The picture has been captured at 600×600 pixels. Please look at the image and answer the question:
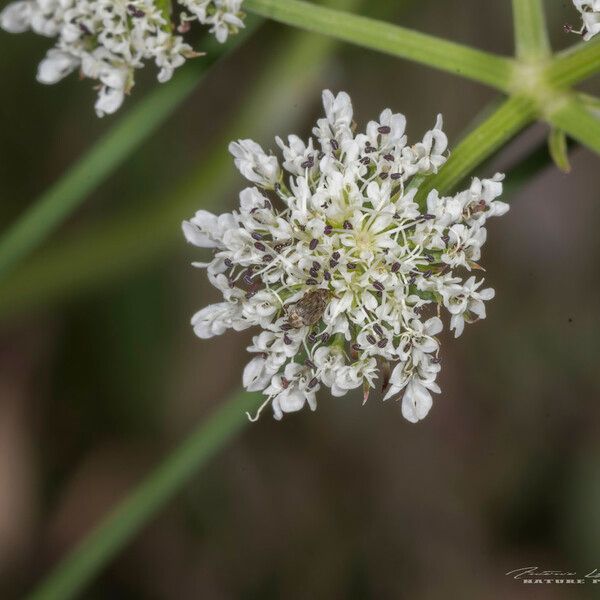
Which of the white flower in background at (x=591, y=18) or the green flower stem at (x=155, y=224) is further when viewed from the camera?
the green flower stem at (x=155, y=224)

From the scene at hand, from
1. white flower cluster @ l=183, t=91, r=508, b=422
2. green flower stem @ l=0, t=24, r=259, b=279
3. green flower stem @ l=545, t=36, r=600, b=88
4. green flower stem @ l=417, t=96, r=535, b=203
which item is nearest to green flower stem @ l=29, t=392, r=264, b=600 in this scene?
white flower cluster @ l=183, t=91, r=508, b=422

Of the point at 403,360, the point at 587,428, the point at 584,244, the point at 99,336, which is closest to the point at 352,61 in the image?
the point at 584,244

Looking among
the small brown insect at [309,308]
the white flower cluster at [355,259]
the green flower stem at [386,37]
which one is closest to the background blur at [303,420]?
the green flower stem at [386,37]

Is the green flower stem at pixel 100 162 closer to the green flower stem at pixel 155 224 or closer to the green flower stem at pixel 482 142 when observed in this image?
the green flower stem at pixel 482 142

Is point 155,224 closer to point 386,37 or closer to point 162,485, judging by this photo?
point 162,485

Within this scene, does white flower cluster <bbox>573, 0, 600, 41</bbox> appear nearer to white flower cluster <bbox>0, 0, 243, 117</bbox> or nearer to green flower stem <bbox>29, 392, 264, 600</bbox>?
white flower cluster <bbox>0, 0, 243, 117</bbox>

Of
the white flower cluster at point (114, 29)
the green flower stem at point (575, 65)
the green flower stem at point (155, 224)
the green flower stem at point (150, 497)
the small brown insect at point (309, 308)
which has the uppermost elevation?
the green flower stem at point (155, 224)

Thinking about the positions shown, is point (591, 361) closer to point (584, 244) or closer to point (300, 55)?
point (584, 244)
